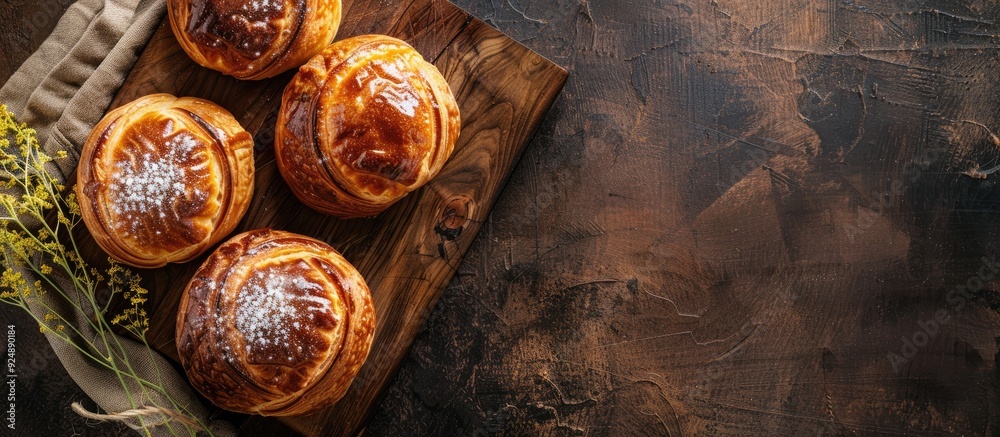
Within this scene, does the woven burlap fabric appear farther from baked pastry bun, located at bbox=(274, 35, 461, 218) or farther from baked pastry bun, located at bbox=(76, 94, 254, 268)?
baked pastry bun, located at bbox=(274, 35, 461, 218)

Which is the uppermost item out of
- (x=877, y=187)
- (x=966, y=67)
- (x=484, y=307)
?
(x=966, y=67)

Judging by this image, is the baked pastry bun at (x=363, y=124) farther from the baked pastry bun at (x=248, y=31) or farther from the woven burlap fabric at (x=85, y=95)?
the woven burlap fabric at (x=85, y=95)

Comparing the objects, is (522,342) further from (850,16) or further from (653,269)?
(850,16)

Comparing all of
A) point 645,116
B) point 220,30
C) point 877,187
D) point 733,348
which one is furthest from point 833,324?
point 220,30

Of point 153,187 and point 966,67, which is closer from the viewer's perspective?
point 153,187

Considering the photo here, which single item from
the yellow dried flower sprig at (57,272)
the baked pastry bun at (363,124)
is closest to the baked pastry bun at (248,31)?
the baked pastry bun at (363,124)

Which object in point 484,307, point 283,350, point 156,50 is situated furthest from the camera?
point 484,307

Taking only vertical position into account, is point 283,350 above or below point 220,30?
below

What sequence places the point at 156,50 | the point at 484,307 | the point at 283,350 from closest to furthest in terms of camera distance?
the point at 283,350, the point at 156,50, the point at 484,307

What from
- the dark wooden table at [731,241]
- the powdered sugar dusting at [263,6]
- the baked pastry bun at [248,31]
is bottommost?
the dark wooden table at [731,241]
